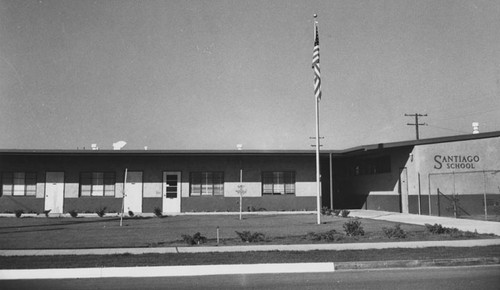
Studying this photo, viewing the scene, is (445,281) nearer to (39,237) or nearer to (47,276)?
(47,276)

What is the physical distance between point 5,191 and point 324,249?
2301 cm

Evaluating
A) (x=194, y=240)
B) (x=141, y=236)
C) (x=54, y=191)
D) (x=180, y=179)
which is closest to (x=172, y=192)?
(x=180, y=179)

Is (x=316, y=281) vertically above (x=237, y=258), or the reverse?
(x=237, y=258)

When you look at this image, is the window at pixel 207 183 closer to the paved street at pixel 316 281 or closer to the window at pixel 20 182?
the window at pixel 20 182

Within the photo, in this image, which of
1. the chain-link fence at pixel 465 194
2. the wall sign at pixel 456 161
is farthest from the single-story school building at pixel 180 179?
the chain-link fence at pixel 465 194

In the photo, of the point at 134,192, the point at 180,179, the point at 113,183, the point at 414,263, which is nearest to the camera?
the point at 414,263

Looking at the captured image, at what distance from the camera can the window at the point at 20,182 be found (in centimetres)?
2848

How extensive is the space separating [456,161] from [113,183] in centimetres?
1884

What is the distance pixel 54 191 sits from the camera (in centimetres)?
2848

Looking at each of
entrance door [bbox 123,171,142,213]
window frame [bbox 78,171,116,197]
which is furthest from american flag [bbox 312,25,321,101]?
window frame [bbox 78,171,116,197]

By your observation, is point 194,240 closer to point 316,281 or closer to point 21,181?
point 316,281

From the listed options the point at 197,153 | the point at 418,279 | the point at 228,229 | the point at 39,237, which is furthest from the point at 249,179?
the point at 418,279

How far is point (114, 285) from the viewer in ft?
27.5

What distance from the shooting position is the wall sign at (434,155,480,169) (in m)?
22.7
